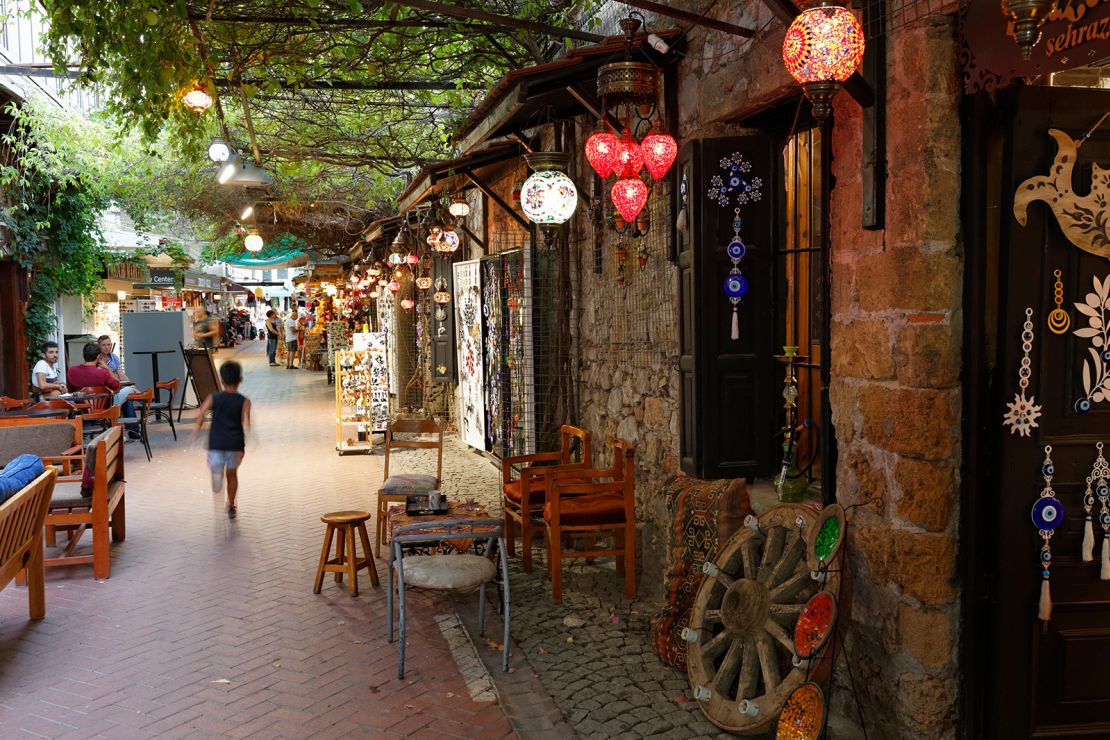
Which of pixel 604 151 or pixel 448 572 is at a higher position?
pixel 604 151

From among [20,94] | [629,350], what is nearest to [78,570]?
[629,350]

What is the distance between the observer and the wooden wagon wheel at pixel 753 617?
144 inches

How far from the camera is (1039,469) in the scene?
3.30 m

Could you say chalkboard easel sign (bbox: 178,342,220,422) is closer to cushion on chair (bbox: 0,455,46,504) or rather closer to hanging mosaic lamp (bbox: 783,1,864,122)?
cushion on chair (bbox: 0,455,46,504)

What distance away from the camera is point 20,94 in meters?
11.6

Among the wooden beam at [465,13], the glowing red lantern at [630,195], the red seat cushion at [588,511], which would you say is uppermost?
the wooden beam at [465,13]

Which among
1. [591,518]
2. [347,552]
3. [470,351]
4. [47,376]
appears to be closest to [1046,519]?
[591,518]

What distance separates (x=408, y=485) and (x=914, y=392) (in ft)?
14.2

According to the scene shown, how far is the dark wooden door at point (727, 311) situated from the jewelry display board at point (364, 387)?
7842 millimetres

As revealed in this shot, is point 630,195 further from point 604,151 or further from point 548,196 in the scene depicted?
point 548,196

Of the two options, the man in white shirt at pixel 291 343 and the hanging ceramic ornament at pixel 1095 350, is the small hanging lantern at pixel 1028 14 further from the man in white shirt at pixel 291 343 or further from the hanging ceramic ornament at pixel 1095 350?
the man in white shirt at pixel 291 343

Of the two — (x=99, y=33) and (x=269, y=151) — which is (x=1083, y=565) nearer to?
(x=99, y=33)

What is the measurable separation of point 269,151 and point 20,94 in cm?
371

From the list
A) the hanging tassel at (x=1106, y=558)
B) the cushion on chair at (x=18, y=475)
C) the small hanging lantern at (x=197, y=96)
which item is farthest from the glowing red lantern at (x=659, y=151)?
the cushion on chair at (x=18, y=475)
